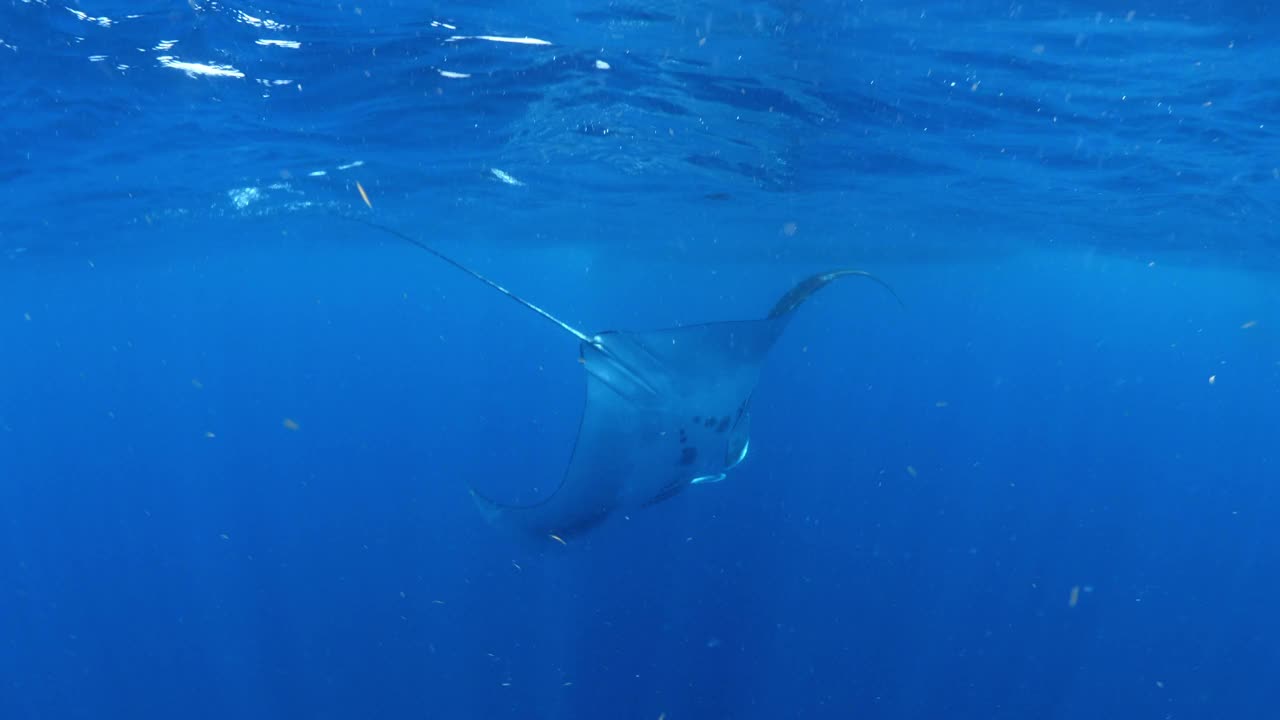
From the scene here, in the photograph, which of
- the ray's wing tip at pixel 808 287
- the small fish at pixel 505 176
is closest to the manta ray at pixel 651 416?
the ray's wing tip at pixel 808 287

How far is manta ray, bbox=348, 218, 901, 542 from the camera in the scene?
5.02m

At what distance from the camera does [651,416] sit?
550cm

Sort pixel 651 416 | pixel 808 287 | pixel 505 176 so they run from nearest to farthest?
pixel 808 287 → pixel 651 416 → pixel 505 176

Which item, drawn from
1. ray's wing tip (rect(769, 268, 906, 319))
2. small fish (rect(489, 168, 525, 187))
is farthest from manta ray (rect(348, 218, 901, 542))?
small fish (rect(489, 168, 525, 187))

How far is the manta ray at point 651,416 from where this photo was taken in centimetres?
502

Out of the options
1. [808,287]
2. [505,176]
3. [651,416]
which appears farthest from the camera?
[505,176]

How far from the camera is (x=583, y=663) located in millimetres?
12805

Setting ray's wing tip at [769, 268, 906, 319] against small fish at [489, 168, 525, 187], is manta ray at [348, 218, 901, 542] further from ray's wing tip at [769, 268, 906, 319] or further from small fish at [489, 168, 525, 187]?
small fish at [489, 168, 525, 187]

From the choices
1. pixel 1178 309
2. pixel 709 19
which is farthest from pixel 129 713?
pixel 1178 309

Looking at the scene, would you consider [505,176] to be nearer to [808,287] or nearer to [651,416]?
[651,416]

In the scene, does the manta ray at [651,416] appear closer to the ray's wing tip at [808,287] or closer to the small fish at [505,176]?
the ray's wing tip at [808,287]

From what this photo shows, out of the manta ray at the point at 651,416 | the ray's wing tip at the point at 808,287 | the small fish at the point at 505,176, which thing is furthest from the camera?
the small fish at the point at 505,176

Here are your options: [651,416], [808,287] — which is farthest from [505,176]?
[808,287]

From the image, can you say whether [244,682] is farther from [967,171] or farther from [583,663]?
[967,171]
